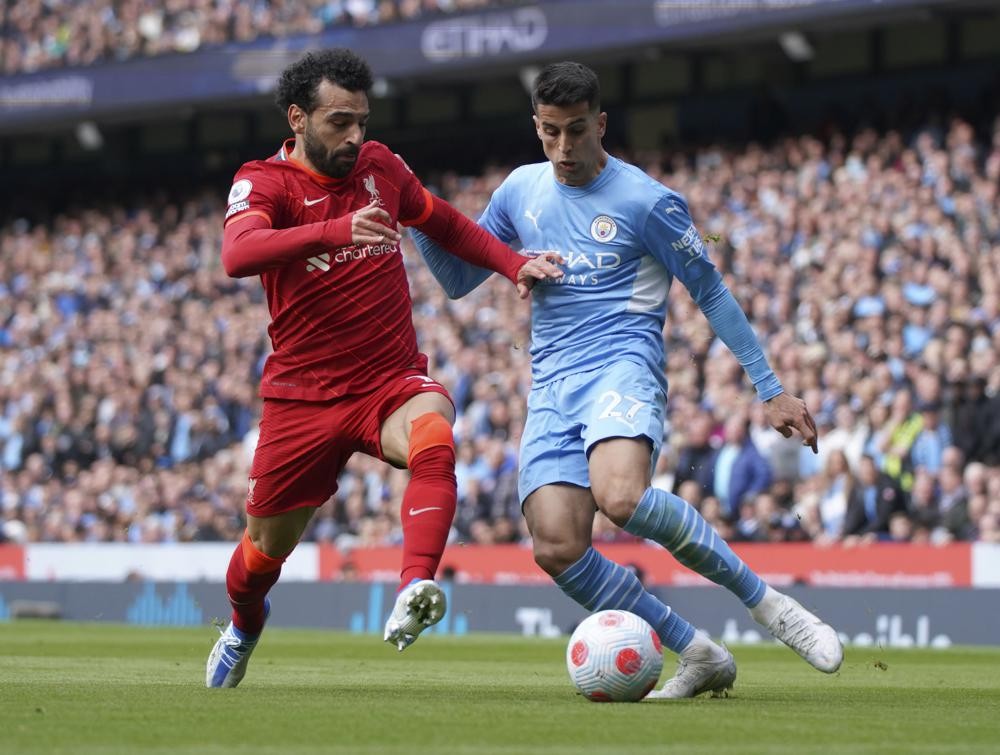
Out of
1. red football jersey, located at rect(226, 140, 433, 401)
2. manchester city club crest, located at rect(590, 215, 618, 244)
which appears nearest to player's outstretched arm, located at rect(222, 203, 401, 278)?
red football jersey, located at rect(226, 140, 433, 401)

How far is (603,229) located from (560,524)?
1.31m

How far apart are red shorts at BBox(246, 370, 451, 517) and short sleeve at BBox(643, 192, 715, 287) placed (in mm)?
1119

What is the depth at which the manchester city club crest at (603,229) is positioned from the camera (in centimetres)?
802

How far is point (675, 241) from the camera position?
7973mm

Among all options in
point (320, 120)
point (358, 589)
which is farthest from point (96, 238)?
point (320, 120)

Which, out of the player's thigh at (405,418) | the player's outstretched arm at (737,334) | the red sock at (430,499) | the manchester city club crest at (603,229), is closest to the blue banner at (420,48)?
the player's outstretched arm at (737,334)

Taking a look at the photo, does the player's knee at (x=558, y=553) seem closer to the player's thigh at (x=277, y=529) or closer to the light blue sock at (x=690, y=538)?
the light blue sock at (x=690, y=538)

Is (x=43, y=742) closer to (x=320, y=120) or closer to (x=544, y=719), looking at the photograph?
(x=544, y=719)

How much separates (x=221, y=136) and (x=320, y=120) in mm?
26960

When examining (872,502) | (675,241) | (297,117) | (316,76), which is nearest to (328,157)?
(297,117)

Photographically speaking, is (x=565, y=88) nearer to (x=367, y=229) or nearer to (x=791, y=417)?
(x=367, y=229)

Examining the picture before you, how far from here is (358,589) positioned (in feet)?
63.5

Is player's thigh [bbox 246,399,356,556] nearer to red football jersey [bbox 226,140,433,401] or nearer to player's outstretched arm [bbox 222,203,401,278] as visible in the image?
red football jersey [bbox 226,140,433,401]

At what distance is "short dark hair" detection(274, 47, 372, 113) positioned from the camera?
309 inches
